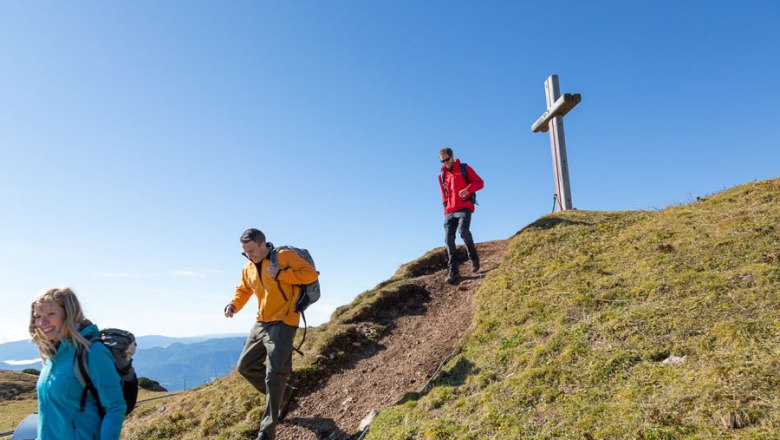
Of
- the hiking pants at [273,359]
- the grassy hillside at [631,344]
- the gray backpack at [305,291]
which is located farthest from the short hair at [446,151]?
the hiking pants at [273,359]

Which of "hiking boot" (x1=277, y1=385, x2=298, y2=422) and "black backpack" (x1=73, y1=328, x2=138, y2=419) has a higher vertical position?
"black backpack" (x1=73, y1=328, x2=138, y2=419)

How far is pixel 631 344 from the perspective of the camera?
18.9 ft

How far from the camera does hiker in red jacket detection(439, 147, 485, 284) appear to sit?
444 inches

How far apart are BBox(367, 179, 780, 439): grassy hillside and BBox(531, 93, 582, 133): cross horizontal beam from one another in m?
5.67

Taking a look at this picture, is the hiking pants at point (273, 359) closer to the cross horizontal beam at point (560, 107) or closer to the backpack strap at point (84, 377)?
the backpack strap at point (84, 377)

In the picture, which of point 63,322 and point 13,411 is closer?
point 63,322

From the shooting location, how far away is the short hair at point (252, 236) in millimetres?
6727

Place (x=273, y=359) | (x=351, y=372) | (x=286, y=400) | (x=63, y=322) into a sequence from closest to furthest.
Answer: (x=63, y=322)
(x=273, y=359)
(x=286, y=400)
(x=351, y=372)

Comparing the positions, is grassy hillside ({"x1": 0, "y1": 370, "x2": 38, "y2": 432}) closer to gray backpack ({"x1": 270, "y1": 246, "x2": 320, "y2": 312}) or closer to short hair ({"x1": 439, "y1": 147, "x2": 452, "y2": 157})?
gray backpack ({"x1": 270, "y1": 246, "x2": 320, "y2": 312})

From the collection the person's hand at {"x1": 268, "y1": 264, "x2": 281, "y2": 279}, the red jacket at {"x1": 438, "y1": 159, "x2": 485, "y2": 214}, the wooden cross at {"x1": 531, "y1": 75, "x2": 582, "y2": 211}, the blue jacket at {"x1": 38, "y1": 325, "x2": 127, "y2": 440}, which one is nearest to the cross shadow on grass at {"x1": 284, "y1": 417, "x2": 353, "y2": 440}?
the person's hand at {"x1": 268, "y1": 264, "x2": 281, "y2": 279}

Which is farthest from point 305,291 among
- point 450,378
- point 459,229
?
point 459,229

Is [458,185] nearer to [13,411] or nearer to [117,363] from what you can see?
[117,363]

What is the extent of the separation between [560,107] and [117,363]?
14.2 m

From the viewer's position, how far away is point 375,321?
1070 cm
